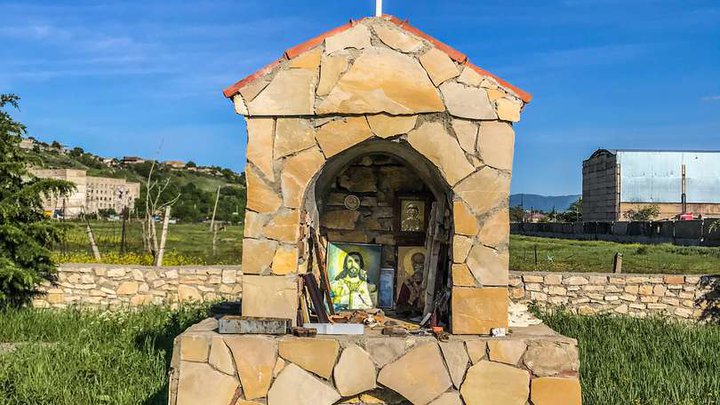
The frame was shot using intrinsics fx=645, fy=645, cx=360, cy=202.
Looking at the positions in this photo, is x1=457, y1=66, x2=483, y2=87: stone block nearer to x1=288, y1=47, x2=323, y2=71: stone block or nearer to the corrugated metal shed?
x1=288, y1=47, x2=323, y2=71: stone block

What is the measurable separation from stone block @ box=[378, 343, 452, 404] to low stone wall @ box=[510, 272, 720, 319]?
740cm

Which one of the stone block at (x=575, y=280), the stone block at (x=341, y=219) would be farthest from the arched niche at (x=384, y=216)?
the stone block at (x=575, y=280)

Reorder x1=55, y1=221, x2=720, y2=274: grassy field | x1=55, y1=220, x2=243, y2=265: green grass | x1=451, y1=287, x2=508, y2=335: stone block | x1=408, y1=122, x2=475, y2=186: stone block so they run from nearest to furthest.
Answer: x1=451, y1=287, x2=508, y2=335: stone block < x1=408, y1=122, x2=475, y2=186: stone block < x1=55, y1=220, x2=243, y2=265: green grass < x1=55, y1=221, x2=720, y2=274: grassy field

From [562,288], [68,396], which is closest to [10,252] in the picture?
[68,396]

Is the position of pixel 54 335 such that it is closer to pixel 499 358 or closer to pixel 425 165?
pixel 425 165

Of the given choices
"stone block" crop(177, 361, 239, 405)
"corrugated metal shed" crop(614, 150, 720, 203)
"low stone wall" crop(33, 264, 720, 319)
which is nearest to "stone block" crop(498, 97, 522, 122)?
"stone block" crop(177, 361, 239, 405)

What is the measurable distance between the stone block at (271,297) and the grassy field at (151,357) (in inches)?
62.8

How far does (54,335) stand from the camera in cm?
941

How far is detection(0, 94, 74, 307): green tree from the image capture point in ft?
35.7

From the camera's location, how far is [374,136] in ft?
17.9

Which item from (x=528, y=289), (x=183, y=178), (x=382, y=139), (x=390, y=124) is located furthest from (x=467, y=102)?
(x=183, y=178)

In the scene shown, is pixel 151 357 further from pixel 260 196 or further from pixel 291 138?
pixel 291 138

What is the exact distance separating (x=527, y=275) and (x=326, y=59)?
7.96 metres

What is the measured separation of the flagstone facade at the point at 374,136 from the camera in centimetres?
541
